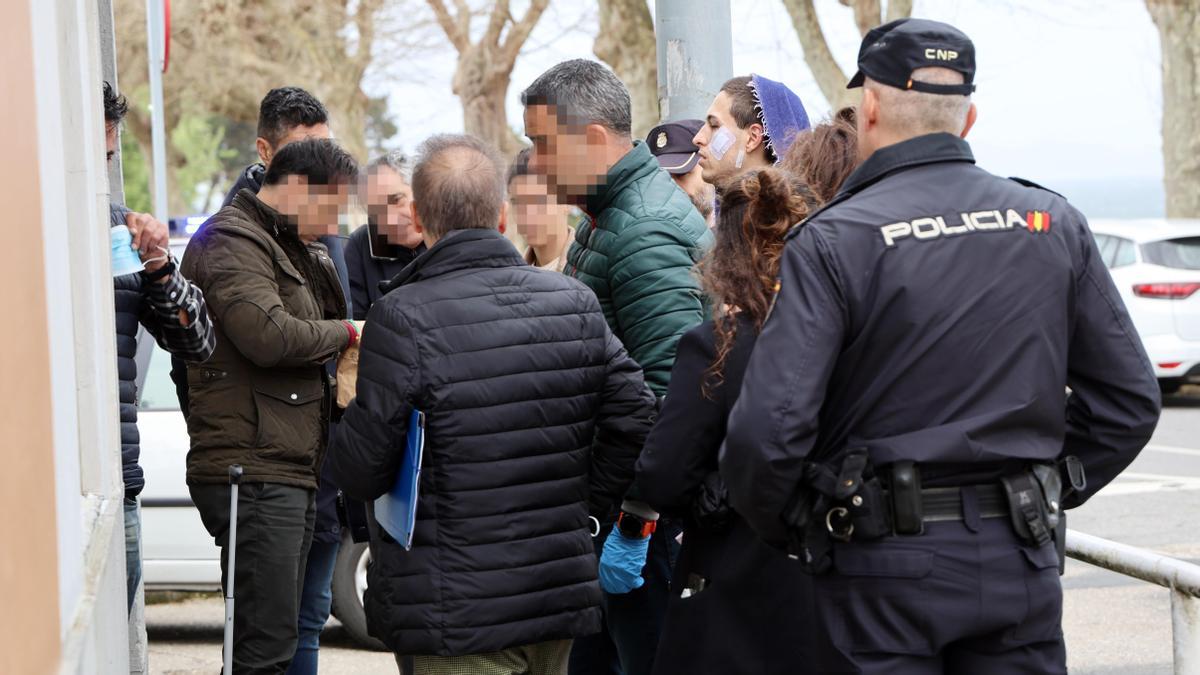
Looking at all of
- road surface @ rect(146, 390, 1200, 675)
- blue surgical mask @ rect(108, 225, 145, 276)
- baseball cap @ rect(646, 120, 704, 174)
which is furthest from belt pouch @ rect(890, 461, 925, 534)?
road surface @ rect(146, 390, 1200, 675)

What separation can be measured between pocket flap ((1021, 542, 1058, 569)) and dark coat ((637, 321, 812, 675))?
2.00 feet

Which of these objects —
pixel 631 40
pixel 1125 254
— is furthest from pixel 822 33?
pixel 1125 254

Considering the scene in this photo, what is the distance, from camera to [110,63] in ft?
14.8

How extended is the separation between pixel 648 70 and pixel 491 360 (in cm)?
1606

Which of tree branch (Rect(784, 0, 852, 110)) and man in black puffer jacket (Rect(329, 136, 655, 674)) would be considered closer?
man in black puffer jacket (Rect(329, 136, 655, 674))

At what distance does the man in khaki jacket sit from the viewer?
13.2 ft

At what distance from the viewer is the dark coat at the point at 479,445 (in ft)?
10.5

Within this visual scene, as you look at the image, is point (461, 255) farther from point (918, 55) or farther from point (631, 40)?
point (631, 40)

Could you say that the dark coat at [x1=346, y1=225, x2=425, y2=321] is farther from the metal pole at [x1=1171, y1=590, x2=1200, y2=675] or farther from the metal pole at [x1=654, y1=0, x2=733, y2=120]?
the metal pole at [x1=1171, y1=590, x2=1200, y2=675]

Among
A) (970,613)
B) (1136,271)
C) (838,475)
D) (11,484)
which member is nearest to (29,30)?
(11,484)

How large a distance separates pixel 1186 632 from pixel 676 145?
2.50 meters

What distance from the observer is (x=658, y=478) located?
313 cm

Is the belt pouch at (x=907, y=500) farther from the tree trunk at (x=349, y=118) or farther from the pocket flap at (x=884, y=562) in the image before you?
the tree trunk at (x=349, y=118)

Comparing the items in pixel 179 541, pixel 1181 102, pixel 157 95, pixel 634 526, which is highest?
pixel 1181 102
